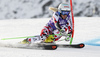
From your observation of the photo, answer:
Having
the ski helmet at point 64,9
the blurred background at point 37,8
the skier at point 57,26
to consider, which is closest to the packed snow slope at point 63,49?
the skier at point 57,26

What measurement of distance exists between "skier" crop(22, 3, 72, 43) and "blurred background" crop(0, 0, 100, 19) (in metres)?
32.9

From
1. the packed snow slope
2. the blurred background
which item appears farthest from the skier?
the blurred background

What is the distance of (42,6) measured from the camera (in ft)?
145

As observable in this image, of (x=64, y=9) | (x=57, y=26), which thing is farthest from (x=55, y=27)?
(x=64, y=9)

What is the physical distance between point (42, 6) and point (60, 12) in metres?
38.7

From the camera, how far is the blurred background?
132 feet

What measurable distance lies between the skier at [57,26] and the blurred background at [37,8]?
32.9 m

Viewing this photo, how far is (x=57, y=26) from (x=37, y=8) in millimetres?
37319

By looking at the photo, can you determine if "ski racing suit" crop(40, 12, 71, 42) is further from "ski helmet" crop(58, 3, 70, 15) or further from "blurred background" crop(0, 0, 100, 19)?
"blurred background" crop(0, 0, 100, 19)

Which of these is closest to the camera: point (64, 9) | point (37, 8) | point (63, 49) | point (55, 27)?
point (63, 49)

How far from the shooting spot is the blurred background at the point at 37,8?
132 feet

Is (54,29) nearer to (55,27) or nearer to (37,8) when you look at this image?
(55,27)

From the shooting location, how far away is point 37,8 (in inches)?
1686

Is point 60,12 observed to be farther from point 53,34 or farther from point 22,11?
point 22,11
